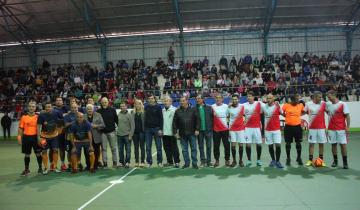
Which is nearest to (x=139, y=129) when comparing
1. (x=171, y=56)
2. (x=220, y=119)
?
(x=220, y=119)

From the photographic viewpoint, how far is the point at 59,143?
31.3 ft

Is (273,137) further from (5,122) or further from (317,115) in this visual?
(5,122)

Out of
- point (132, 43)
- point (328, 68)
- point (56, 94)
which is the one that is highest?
point (132, 43)

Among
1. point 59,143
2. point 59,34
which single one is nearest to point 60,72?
point 59,34

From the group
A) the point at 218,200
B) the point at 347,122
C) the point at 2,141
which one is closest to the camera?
the point at 218,200

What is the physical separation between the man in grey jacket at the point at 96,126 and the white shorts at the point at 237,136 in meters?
3.87

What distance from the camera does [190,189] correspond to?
278 inches

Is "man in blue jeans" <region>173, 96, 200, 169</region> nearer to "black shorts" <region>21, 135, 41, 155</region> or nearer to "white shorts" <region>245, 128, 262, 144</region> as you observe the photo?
"white shorts" <region>245, 128, 262, 144</region>

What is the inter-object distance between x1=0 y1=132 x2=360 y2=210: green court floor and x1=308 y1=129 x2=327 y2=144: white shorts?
2.89 feet

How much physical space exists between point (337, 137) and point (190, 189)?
4.77m

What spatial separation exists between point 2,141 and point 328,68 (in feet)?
75.5

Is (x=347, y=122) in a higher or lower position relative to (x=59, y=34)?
lower

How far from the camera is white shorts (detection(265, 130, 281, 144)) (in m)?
9.12

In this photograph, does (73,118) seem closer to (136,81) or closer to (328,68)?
(136,81)
